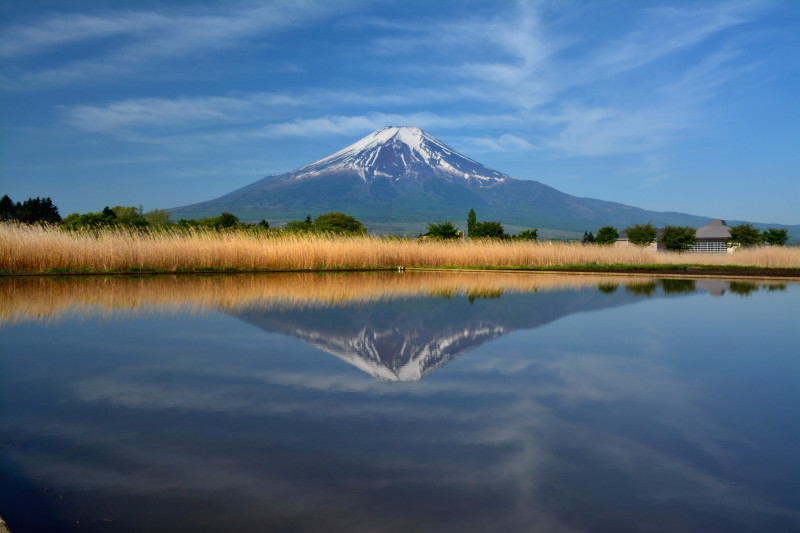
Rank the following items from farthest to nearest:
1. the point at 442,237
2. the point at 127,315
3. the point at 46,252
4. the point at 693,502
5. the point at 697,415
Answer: the point at 442,237
the point at 46,252
the point at 127,315
the point at 697,415
the point at 693,502

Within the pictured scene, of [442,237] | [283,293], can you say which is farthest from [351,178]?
[283,293]

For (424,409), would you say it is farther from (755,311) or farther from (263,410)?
(755,311)

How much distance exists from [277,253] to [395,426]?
14.9m

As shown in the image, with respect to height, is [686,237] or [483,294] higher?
[686,237]

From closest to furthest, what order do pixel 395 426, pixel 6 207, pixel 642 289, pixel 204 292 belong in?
pixel 395 426, pixel 204 292, pixel 642 289, pixel 6 207

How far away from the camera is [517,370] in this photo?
195 inches

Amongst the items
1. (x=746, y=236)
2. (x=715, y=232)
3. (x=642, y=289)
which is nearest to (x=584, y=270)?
(x=642, y=289)

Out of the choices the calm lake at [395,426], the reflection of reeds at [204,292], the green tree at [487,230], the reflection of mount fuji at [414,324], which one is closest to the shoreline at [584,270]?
the reflection of reeds at [204,292]

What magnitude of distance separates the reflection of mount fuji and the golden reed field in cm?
815

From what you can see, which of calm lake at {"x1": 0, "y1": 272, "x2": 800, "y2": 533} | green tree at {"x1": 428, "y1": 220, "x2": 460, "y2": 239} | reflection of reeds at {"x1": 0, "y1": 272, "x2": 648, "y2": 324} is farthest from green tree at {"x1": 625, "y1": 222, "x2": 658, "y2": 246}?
calm lake at {"x1": 0, "y1": 272, "x2": 800, "y2": 533}

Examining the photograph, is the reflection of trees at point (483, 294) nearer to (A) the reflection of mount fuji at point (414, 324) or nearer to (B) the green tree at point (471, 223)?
(A) the reflection of mount fuji at point (414, 324)

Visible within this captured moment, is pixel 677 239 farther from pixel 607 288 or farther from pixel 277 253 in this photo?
Answer: pixel 277 253

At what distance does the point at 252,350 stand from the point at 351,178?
19664 centimetres

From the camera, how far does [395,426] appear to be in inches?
135
